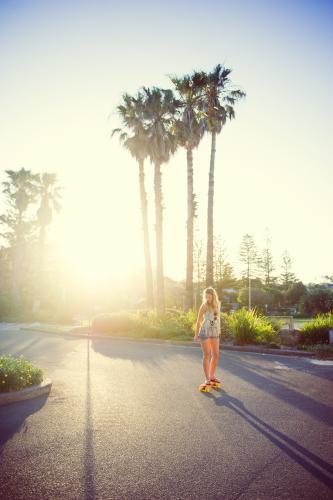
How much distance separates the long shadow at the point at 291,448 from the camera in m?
3.82

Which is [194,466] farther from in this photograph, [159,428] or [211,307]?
[211,307]

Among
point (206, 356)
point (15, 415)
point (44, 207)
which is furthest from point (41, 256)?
point (15, 415)

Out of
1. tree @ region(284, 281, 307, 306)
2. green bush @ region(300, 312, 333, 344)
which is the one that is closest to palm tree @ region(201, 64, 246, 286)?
green bush @ region(300, 312, 333, 344)

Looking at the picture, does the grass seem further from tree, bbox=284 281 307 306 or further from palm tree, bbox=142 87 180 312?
tree, bbox=284 281 307 306

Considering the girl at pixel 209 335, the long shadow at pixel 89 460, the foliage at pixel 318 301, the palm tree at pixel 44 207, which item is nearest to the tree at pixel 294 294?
the foliage at pixel 318 301

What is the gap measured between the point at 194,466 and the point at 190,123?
23162mm

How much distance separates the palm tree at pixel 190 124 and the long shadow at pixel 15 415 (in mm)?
17117

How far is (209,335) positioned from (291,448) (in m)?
3.38

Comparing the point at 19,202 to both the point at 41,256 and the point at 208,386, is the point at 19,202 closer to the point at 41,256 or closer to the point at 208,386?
the point at 41,256

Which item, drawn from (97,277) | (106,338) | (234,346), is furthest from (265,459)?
(97,277)

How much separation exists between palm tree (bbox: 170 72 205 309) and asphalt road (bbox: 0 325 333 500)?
50.1 feet

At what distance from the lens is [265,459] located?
4.21 meters

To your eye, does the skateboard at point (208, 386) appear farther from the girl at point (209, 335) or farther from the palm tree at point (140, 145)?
the palm tree at point (140, 145)

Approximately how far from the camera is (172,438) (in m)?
4.93
